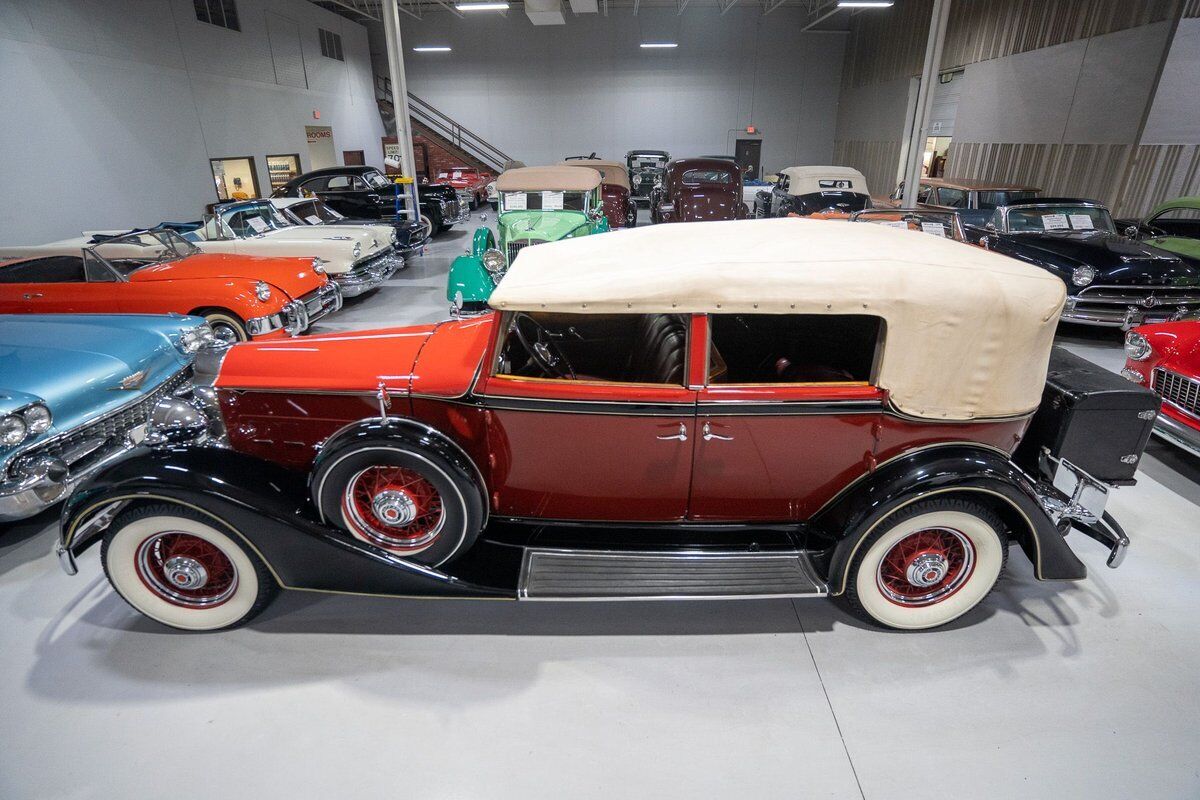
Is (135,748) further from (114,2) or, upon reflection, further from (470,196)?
(470,196)

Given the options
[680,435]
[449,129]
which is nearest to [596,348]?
[680,435]

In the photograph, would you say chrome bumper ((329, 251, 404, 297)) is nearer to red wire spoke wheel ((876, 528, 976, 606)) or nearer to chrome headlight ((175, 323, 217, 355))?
chrome headlight ((175, 323, 217, 355))

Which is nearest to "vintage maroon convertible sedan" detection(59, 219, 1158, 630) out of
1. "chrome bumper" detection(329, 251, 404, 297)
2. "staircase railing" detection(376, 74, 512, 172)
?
"chrome bumper" detection(329, 251, 404, 297)

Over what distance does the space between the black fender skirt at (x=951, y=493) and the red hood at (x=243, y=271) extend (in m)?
5.99

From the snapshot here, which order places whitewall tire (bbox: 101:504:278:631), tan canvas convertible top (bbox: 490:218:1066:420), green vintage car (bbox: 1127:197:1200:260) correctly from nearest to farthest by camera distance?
tan canvas convertible top (bbox: 490:218:1066:420) → whitewall tire (bbox: 101:504:278:631) → green vintage car (bbox: 1127:197:1200:260)

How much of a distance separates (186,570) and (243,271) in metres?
4.59

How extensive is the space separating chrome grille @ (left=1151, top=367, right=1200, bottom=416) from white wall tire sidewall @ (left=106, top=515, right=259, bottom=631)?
5.56 m

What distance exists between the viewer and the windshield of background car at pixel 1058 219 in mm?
7562

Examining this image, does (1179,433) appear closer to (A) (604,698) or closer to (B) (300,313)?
(A) (604,698)

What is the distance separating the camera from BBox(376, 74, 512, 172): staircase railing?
22.0 metres

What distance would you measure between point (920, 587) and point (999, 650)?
42 centimetres

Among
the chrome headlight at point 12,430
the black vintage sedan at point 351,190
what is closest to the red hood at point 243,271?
the chrome headlight at point 12,430

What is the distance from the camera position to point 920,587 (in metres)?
2.81

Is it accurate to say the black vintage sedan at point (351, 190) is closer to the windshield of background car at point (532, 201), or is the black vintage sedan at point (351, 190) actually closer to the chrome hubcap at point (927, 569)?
the windshield of background car at point (532, 201)
